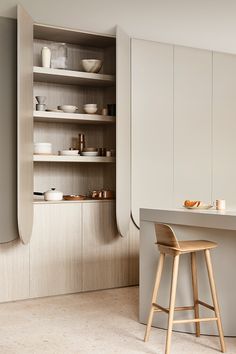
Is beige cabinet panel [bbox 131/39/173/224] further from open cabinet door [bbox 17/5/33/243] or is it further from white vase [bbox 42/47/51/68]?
open cabinet door [bbox 17/5/33/243]

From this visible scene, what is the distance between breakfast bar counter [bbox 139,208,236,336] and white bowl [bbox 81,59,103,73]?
197 cm

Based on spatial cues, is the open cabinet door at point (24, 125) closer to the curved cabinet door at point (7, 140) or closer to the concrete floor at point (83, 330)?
the curved cabinet door at point (7, 140)

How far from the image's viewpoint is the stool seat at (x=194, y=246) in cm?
377

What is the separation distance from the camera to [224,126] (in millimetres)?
6523

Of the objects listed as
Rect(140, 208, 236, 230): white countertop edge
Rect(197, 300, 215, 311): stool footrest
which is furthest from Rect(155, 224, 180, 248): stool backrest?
Rect(197, 300, 215, 311): stool footrest

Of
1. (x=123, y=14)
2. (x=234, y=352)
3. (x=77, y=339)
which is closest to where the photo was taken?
(x=234, y=352)

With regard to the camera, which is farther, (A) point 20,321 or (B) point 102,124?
(B) point 102,124

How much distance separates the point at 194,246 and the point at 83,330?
3.71 ft

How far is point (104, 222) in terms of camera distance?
18.9 ft

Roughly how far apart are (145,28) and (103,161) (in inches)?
58.2

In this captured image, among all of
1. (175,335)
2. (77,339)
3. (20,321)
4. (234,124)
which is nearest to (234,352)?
(175,335)

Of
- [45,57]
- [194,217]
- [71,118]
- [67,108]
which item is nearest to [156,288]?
[194,217]

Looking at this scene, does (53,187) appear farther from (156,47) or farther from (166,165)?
(156,47)

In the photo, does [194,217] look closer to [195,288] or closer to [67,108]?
[195,288]
